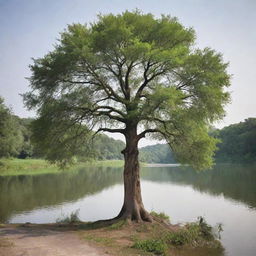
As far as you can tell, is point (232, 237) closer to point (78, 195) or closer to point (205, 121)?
point (205, 121)

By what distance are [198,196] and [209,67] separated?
24.5 metres

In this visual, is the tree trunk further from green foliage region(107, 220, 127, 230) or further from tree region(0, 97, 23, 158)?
tree region(0, 97, 23, 158)

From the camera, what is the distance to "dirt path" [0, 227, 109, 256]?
483 inches

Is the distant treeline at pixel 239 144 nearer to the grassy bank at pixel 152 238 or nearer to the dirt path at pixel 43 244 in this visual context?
the grassy bank at pixel 152 238

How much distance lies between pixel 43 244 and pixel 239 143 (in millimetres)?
127710

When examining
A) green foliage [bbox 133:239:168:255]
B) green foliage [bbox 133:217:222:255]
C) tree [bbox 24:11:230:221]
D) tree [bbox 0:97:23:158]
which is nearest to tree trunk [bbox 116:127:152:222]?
tree [bbox 24:11:230:221]

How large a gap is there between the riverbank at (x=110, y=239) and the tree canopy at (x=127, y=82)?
475cm

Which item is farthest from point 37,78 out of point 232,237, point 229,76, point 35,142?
point 232,237

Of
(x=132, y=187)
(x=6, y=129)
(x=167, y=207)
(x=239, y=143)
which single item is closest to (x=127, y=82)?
(x=132, y=187)

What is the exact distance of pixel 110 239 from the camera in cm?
1502

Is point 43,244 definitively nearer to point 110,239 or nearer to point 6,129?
point 110,239

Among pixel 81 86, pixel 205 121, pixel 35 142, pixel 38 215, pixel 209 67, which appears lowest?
pixel 38 215

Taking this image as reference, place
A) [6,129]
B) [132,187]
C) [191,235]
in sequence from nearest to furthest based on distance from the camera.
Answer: [191,235] < [132,187] < [6,129]

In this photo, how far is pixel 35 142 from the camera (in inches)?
750
